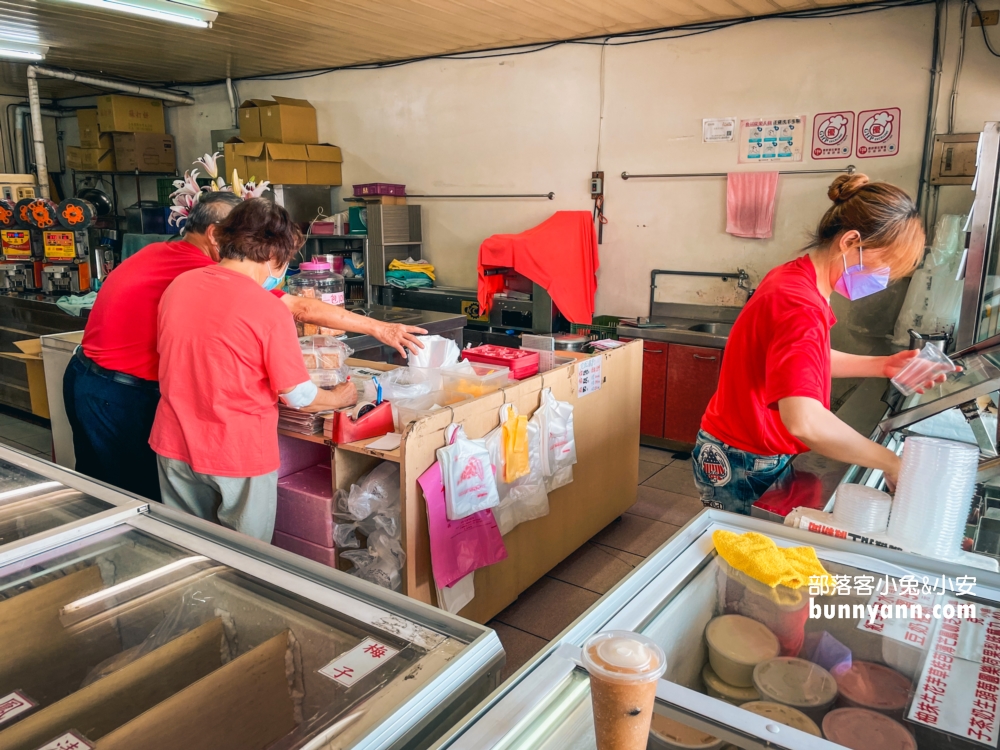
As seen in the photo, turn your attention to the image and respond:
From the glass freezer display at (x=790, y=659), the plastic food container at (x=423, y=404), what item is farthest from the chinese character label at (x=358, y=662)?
the plastic food container at (x=423, y=404)

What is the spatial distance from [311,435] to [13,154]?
895 centimetres

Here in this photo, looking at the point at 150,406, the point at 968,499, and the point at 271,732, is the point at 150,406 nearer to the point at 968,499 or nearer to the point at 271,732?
the point at 271,732

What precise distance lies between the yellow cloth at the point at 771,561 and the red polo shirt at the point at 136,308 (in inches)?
77.1

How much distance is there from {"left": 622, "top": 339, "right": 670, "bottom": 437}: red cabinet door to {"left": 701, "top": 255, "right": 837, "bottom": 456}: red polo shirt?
114 inches

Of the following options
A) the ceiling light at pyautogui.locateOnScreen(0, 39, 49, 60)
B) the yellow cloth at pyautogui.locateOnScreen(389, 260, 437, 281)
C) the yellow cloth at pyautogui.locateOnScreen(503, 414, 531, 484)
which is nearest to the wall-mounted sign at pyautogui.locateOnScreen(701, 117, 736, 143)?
the yellow cloth at pyautogui.locateOnScreen(389, 260, 437, 281)

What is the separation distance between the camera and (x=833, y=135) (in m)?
4.62

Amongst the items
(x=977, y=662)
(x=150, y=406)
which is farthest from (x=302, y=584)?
(x=150, y=406)

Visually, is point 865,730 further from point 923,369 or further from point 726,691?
point 923,369

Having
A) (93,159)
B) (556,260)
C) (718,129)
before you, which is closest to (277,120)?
(93,159)

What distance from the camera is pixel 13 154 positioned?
898cm

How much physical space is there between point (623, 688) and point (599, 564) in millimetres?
2770

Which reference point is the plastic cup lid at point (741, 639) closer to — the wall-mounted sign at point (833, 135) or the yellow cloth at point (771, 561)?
the yellow cloth at point (771, 561)

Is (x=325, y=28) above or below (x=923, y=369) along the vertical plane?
above

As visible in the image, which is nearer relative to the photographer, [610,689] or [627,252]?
[610,689]
